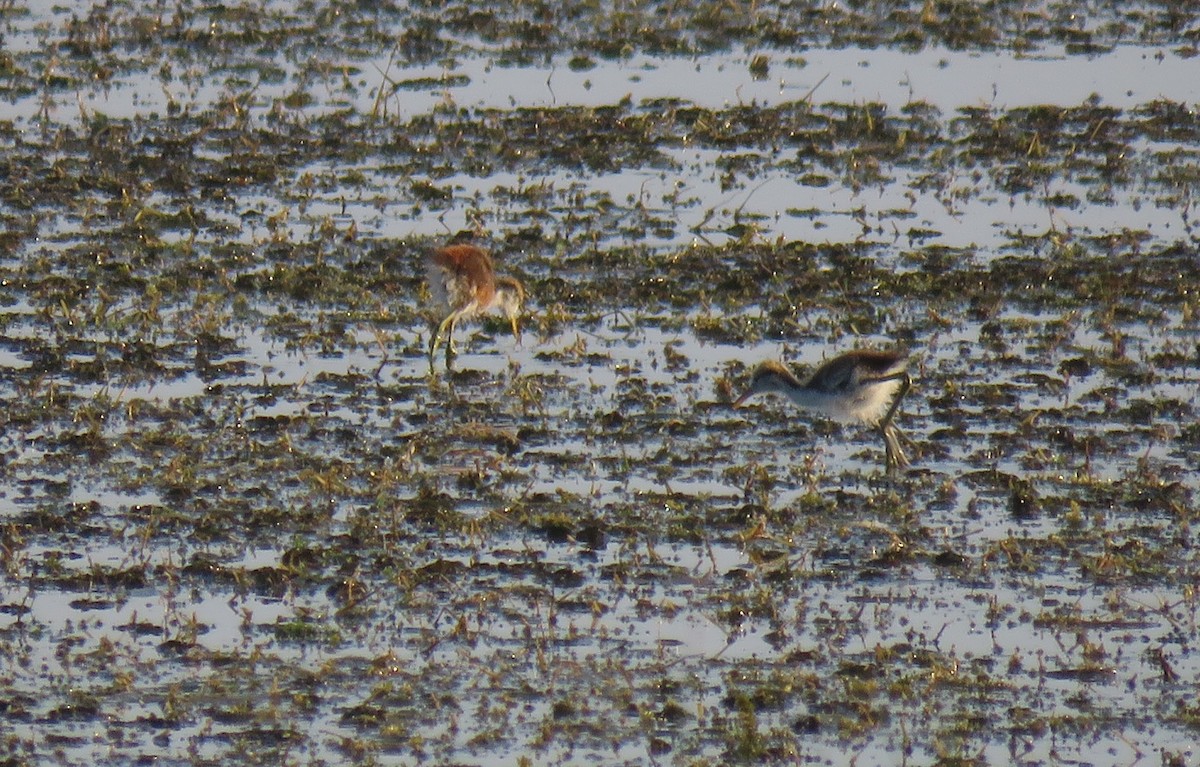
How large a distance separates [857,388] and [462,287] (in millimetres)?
2340

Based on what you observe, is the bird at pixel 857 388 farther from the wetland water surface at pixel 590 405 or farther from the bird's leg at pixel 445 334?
the bird's leg at pixel 445 334

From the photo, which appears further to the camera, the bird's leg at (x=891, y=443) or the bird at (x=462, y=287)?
the bird at (x=462, y=287)

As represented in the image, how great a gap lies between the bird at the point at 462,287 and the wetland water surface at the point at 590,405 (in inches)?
9.3

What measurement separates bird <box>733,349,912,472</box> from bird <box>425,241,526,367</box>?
1.76 metres

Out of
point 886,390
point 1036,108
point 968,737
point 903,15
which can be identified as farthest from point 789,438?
point 903,15

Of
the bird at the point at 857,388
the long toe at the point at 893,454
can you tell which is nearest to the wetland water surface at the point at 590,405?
the long toe at the point at 893,454

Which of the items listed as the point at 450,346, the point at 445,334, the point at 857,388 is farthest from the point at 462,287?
the point at 857,388

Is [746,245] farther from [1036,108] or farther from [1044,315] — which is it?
[1036,108]

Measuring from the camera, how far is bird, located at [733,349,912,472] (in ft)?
32.2

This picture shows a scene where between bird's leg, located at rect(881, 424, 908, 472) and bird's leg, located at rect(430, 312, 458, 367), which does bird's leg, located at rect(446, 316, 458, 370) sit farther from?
bird's leg, located at rect(881, 424, 908, 472)

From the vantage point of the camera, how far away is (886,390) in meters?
9.97

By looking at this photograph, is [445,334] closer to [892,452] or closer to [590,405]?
[590,405]

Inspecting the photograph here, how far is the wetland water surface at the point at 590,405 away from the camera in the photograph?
290 inches

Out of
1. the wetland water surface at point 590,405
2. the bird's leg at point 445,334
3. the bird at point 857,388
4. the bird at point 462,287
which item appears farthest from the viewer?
the bird at point 462,287
